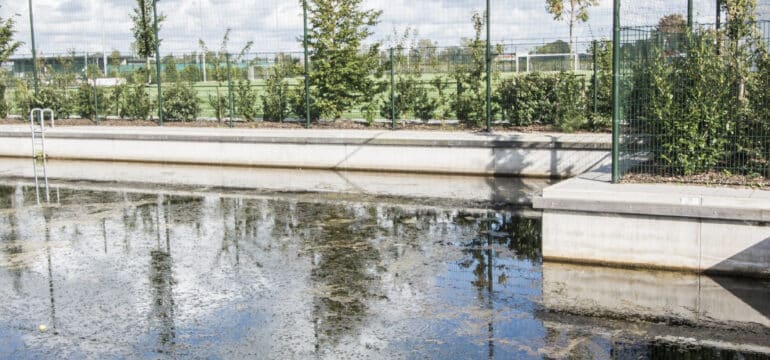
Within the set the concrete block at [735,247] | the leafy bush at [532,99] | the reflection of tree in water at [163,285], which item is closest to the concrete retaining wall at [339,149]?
the leafy bush at [532,99]

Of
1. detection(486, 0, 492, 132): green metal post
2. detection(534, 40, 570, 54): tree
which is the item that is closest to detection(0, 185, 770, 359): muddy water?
detection(486, 0, 492, 132): green metal post

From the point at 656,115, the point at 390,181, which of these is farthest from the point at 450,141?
the point at 656,115

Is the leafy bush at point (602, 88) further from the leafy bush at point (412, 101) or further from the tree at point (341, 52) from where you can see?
the tree at point (341, 52)

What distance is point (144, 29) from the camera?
90.1ft

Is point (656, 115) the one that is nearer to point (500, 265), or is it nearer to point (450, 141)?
point (500, 265)

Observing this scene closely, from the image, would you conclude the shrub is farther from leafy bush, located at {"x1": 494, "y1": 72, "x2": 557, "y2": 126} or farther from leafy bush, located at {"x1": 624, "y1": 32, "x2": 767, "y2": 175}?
leafy bush, located at {"x1": 624, "y1": 32, "x2": 767, "y2": 175}

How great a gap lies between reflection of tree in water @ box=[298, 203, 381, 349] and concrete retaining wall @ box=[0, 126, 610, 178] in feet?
14.1

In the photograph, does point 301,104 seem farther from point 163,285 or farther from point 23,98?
point 163,285

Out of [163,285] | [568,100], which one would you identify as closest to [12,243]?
[163,285]

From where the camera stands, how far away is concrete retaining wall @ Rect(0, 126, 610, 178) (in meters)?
16.5

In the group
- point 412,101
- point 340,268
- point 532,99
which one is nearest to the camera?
point 340,268

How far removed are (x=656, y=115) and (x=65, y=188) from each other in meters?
11.2

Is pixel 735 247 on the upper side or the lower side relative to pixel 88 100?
lower

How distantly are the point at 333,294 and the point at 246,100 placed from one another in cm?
1592
